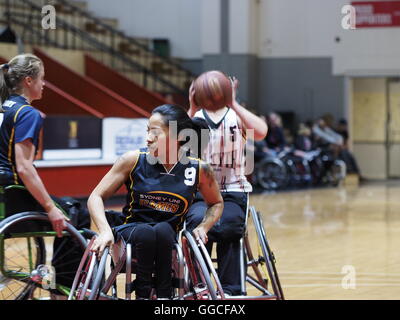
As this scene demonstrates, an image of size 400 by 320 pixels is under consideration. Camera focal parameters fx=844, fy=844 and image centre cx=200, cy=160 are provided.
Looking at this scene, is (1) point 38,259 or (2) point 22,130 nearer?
(2) point 22,130

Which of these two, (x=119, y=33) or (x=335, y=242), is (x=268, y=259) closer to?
(x=335, y=242)

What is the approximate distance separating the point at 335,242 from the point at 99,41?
975 cm

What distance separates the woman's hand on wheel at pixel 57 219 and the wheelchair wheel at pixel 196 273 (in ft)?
2.16

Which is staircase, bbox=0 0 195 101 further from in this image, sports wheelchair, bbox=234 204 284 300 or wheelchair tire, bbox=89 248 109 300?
wheelchair tire, bbox=89 248 109 300

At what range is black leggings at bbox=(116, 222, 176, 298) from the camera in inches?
138

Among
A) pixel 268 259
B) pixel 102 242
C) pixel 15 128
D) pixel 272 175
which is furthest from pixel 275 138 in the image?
pixel 102 242

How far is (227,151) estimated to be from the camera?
4582 millimetres

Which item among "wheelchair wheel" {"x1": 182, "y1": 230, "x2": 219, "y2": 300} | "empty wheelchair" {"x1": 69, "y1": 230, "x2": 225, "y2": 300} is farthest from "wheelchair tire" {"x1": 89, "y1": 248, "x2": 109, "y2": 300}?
"wheelchair wheel" {"x1": 182, "y1": 230, "x2": 219, "y2": 300}

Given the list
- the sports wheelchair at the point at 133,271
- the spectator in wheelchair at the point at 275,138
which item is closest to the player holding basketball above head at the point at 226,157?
the sports wheelchair at the point at 133,271

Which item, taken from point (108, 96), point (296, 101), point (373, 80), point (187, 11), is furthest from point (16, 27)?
point (373, 80)

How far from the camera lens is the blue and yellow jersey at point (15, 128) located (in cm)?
400

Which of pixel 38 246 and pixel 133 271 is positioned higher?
pixel 133 271

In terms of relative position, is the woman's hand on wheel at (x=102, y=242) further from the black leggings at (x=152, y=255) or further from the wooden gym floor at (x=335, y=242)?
the wooden gym floor at (x=335, y=242)

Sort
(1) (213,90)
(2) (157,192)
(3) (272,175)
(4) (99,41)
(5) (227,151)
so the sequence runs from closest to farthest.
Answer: (2) (157,192), (1) (213,90), (5) (227,151), (3) (272,175), (4) (99,41)
